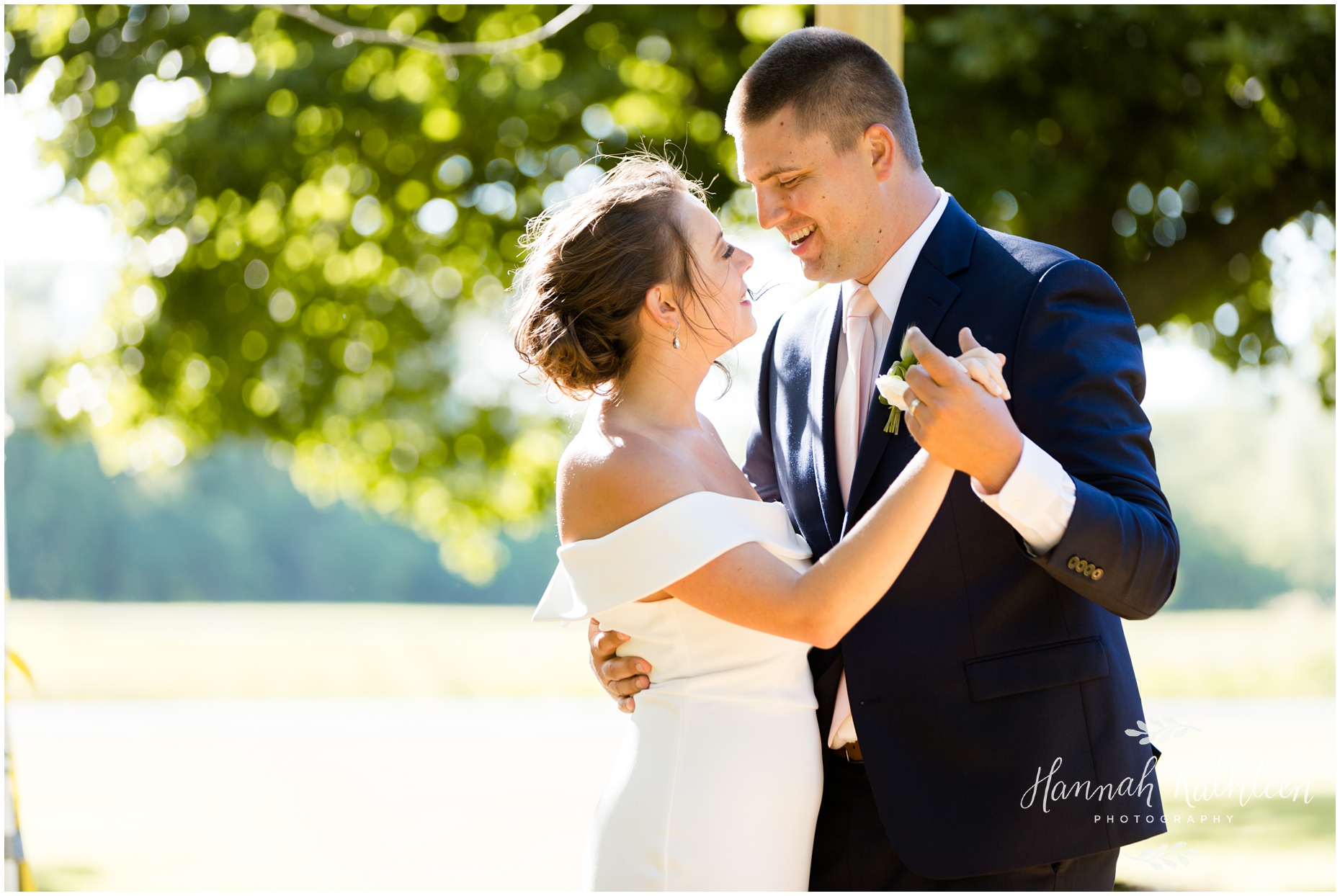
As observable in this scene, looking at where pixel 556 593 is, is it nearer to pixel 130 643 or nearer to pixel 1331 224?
pixel 1331 224

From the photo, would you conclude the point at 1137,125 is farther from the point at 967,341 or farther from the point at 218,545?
the point at 218,545

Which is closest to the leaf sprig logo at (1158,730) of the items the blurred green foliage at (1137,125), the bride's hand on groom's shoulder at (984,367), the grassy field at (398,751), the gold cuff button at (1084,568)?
the grassy field at (398,751)

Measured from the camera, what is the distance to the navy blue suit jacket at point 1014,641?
7.72 feet

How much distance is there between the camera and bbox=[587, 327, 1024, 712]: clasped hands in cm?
198

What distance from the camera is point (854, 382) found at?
2.75m

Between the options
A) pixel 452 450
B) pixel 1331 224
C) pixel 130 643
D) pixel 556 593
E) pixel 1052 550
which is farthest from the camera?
pixel 130 643

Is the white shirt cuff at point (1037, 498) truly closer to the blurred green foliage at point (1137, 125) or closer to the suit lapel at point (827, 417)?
the suit lapel at point (827, 417)

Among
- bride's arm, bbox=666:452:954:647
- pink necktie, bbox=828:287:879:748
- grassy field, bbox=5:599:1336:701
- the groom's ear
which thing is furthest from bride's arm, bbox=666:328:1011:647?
grassy field, bbox=5:599:1336:701

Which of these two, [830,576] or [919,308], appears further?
[919,308]

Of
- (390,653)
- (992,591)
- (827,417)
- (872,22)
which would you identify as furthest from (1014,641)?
(390,653)

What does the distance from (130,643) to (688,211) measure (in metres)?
22.1

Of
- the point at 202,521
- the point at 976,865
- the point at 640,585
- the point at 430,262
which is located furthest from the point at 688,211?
the point at 202,521

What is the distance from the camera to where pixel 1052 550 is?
2156 mm

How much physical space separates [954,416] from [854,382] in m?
0.77
